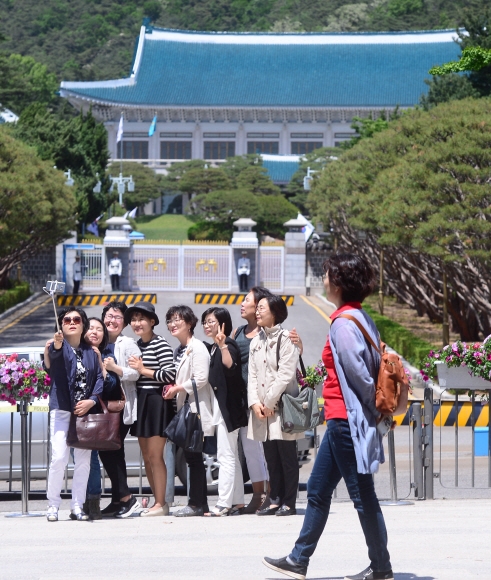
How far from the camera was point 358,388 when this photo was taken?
5.42 meters

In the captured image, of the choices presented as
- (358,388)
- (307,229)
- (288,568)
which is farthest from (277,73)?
(288,568)

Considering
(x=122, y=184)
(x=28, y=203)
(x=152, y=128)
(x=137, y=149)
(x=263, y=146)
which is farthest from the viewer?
(x=263, y=146)

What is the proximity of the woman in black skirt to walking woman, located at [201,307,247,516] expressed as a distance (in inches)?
13.9

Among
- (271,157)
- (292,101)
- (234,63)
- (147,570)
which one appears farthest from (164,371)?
(234,63)

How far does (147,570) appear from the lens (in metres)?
5.73

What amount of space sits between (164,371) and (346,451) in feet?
8.83

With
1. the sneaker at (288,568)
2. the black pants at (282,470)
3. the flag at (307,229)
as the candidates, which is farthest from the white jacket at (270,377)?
the flag at (307,229)

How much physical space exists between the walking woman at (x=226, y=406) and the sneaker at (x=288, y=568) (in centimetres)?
240

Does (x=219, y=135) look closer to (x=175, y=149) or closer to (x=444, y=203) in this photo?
(x=175, y=149)

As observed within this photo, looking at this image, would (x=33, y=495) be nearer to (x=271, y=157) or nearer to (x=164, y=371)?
(x=164, y=371)

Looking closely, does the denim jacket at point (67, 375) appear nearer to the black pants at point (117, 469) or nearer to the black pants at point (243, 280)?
the black pants at point (117, 469)

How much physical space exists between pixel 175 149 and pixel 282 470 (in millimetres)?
63782

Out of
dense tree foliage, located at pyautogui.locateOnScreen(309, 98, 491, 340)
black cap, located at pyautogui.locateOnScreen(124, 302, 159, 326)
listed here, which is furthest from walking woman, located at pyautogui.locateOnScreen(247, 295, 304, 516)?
dense tree foliage, located at pyautogui.locateOnScreen(309, 98, 491, 340)

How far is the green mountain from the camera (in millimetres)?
100812
